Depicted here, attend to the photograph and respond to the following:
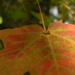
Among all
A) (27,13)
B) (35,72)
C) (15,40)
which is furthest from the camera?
(27,13)

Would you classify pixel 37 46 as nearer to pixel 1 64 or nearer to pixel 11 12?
pixel 1 64

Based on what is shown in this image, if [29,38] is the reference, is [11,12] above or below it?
above

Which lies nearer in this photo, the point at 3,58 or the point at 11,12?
the point at 3,58

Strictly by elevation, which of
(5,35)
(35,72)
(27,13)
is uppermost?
(27,13)

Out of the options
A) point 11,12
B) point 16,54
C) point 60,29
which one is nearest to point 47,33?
point 60,29

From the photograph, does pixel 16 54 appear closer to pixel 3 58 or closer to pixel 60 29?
pixel 3 58

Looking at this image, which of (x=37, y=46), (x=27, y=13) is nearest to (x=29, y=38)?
(x=37, y=46)

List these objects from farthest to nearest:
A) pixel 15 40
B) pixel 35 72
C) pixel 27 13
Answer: pixel 27 13
pixel 15 40
pixel 35 72
